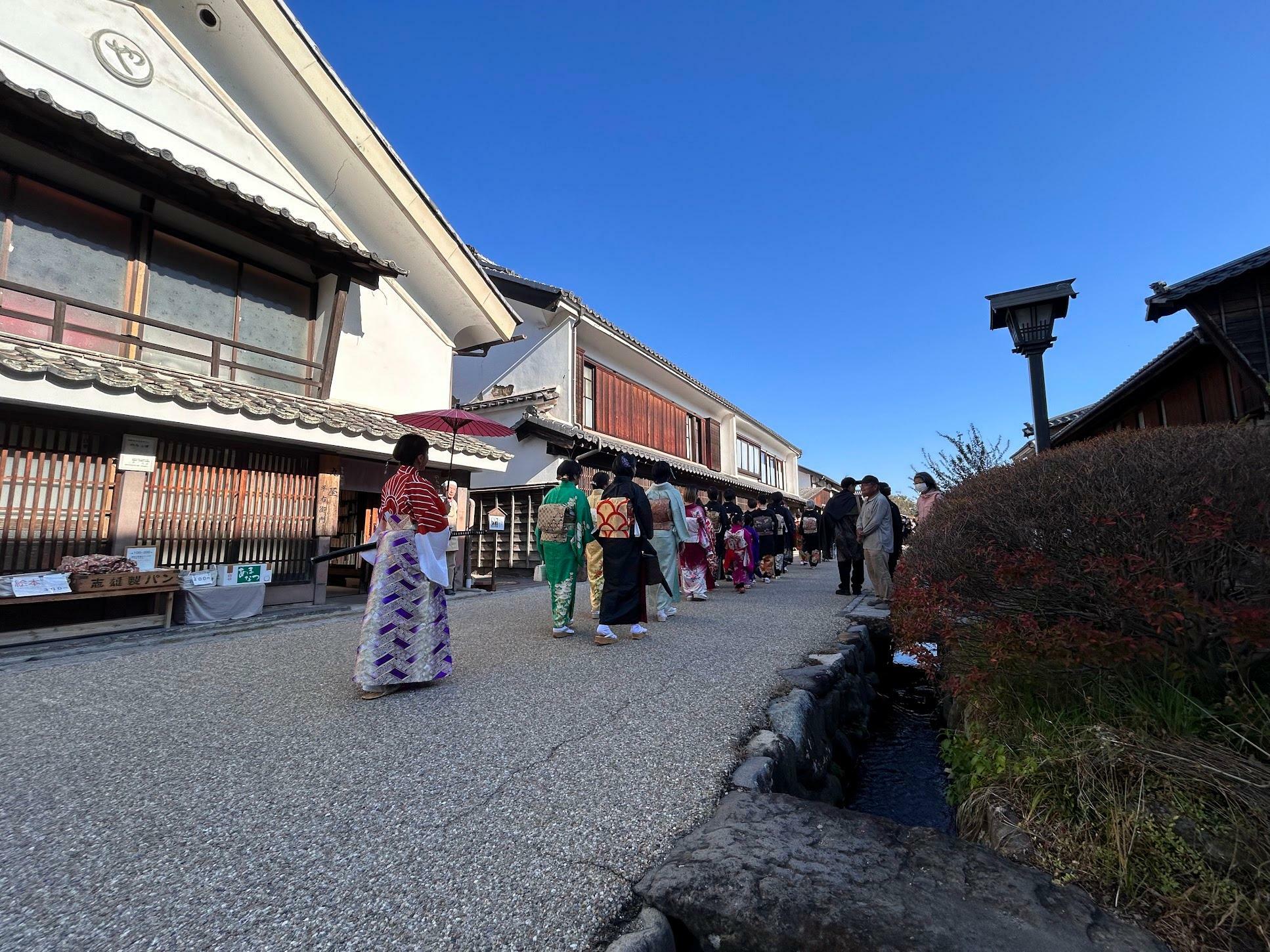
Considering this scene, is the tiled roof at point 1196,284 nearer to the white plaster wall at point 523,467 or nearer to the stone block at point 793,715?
the stone block at point 793,715

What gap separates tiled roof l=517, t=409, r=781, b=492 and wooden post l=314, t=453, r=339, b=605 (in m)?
4.87

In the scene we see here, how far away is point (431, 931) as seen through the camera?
63.3 inches

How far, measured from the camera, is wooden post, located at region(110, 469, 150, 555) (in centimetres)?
647

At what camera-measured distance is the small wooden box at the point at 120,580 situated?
5785 mm

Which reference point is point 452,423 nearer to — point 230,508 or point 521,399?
point 230,508

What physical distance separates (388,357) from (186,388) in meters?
4.07

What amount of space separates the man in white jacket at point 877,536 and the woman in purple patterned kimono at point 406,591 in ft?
20.7

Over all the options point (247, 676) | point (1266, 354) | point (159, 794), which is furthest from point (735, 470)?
point (159, 794)

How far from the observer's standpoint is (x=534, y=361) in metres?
14.4

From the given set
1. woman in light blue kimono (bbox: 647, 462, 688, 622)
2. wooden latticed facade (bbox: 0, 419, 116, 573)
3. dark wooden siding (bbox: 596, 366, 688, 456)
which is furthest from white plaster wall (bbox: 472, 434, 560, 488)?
wooden latticed facade (bbox: 0, 419, 116, 573)

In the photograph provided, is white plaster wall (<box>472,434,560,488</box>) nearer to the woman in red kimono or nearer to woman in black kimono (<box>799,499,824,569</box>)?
the woman in red kimono

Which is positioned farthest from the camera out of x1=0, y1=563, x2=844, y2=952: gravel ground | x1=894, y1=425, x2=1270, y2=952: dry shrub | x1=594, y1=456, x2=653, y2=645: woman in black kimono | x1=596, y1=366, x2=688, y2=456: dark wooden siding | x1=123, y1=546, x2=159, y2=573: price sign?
x1=596, y1=366, x2=688, y2=456: dark wooden siding

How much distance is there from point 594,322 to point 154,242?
8778 mm

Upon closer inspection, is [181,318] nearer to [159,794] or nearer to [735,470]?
[159,794]
